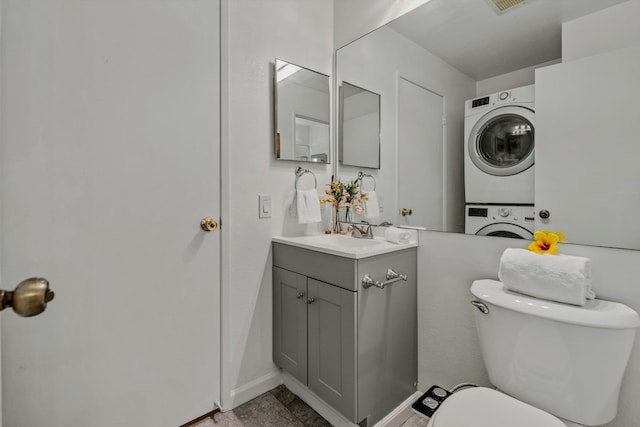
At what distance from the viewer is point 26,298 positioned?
18.5 inches

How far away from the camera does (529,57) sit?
116 centimetres

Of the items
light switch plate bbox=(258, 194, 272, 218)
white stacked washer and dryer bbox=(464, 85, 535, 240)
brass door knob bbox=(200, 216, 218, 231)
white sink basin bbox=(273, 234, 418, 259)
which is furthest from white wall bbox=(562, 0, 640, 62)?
brass door knob bbox=(200, 216, 218, 231)

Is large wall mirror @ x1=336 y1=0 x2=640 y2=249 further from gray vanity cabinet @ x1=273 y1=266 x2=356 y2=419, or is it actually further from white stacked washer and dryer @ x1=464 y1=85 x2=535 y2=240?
gray vanity cabinet @ x1=273 y1=266 x2=356 y2=419

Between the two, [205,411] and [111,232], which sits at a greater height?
[111,232]

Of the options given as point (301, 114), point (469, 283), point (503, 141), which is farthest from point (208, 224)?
point (503, 141)

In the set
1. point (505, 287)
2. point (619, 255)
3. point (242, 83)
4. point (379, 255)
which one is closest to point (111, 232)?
point (242, 83)

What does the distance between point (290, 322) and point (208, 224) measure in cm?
68

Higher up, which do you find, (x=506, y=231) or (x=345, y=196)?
(x=345, y=196)

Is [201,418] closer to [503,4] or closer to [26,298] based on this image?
[26,298]

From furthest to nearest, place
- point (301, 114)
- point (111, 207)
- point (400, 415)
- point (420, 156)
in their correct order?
point (301, 114) < point (420, 156) < point (400, 415) < point (111, 207)

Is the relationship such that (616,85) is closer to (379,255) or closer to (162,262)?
(379,255)

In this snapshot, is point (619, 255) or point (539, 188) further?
point (539, 188)

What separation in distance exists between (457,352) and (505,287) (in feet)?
1.62

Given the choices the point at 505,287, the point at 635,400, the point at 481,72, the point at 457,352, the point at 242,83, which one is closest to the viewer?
the point at 635,400
